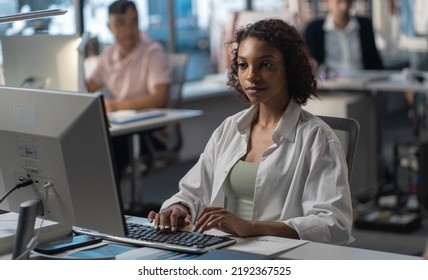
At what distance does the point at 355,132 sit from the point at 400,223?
7.49 feet

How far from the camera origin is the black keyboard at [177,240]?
192 centimetres

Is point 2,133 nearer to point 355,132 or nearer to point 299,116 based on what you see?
point 299,116

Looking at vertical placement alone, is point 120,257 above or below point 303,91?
below

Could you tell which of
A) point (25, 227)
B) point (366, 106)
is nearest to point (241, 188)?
point (25, 227)

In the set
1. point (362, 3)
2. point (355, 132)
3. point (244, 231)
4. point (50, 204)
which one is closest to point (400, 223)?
point (355, 132)

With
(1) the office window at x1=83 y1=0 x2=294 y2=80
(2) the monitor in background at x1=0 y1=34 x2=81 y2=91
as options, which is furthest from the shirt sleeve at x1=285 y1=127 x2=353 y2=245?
(1) the office window at x1=83 y1=0 x2=294 y2=80

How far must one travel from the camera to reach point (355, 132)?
91.4 inches

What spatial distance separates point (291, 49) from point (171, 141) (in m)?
2.40

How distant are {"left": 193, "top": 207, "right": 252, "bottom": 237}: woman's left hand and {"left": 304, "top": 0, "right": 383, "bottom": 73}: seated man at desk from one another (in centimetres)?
340

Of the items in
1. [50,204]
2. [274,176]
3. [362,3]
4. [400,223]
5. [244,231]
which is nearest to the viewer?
[50,204]

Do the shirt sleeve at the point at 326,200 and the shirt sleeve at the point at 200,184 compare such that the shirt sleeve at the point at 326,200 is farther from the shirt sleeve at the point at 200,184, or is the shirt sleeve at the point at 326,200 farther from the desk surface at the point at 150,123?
the desk surface at the point at 150,123

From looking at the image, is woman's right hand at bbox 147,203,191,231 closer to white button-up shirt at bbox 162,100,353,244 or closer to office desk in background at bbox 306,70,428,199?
white button-up shirt at bbox 162,100,353,244

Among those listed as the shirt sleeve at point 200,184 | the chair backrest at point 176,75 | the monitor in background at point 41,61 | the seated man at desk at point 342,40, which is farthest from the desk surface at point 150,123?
the shirt sleeve at point 200,184

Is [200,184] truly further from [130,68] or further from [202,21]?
[202,21]
